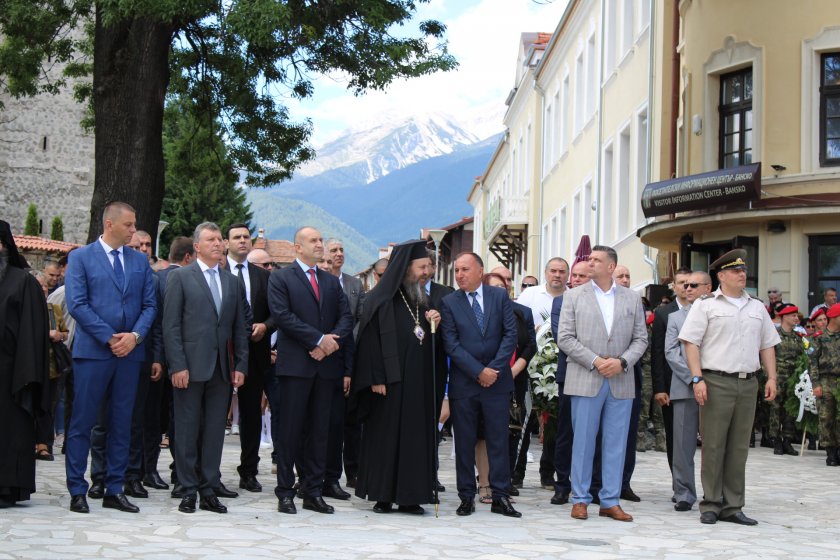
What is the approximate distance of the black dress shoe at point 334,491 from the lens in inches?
412

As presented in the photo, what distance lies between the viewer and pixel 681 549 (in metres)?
8.13

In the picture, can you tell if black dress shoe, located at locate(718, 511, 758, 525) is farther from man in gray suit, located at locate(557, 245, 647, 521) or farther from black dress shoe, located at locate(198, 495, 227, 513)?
black dress shoe, located at locate(198, 495, 227, 513)

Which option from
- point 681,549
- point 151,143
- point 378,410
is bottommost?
point 681,549

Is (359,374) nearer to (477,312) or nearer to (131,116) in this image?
(477,312)

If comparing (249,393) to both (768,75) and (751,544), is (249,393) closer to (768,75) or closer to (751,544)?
(751,544)

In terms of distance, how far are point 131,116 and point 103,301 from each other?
8333 millimetres

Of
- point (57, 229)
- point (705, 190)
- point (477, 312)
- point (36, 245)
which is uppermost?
point (57, 229)

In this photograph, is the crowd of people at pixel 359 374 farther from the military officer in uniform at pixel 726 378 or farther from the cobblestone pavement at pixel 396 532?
the cobblestone pavement at pixel 396 532

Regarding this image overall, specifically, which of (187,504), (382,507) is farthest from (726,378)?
(187,504)

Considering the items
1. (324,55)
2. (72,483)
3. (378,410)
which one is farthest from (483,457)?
(324,55)

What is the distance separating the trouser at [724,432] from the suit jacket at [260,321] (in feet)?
12.7

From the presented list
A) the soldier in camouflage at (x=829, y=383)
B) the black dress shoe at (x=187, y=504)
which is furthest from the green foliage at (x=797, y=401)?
the black dress shoe at (x=187, y=504)

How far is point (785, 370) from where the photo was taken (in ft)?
53.5

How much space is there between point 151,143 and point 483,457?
8742 millimetres
